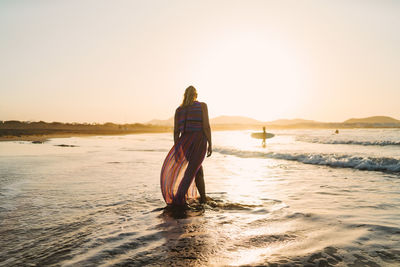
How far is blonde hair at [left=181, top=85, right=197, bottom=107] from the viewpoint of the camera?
4.90 meters

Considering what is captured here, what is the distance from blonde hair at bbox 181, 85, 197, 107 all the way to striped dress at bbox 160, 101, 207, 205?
0.28 ft

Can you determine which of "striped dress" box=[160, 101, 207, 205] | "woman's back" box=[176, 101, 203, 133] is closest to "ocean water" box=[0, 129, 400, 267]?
"striped dress" box=[160, 101, 207, 205]

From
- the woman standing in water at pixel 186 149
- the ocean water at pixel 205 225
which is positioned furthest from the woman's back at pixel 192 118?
the ocean water at pixel 205 225

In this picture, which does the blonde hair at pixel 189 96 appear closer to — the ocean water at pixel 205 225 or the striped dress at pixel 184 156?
the striped dress at pixel 184 156

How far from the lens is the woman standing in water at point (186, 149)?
483 centimetres

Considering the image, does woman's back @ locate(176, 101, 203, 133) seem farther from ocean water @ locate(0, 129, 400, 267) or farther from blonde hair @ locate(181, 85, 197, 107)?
ocean water @ locate(0, 129, 400, 267)

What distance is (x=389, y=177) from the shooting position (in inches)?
327

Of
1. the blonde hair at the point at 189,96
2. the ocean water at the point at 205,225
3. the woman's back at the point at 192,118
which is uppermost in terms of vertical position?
the blonde hair at the point at 189,96

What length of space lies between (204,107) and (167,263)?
9.50 feet

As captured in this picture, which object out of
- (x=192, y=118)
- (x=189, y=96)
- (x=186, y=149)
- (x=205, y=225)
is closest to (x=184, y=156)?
(x=186, y=149)

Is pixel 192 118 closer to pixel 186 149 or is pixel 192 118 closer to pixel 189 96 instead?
pixel 189 96

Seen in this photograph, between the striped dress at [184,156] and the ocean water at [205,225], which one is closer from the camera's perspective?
the ocean water at [205,225]

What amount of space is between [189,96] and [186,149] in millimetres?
986

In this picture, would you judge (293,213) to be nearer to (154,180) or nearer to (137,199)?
(137,199)
